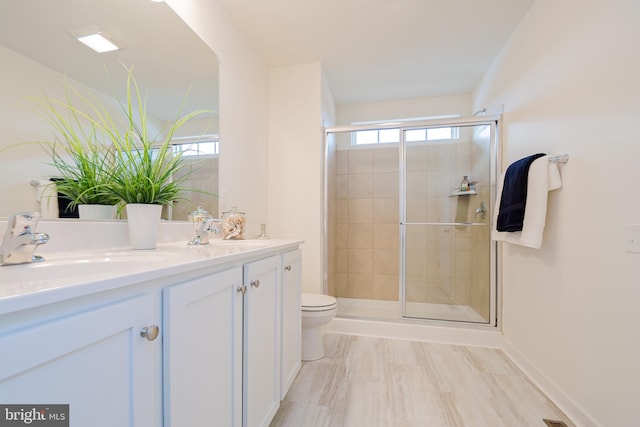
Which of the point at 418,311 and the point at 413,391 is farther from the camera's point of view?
the point at 418,311

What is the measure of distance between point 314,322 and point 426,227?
60.8 inches

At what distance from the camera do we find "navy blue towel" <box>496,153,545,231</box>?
170cm

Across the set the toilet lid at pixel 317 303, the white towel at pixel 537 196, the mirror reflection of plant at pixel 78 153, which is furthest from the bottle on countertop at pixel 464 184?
the mirror reflection of plant at pixel 78 153

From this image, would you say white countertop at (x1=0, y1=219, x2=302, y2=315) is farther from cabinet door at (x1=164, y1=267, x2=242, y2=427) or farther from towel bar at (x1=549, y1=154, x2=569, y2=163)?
towel bar at (x1=549, y1=154, x2=569, y2=163)

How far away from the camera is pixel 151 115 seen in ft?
4.19

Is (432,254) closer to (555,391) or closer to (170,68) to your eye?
(555,391)

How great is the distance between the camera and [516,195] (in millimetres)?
1738

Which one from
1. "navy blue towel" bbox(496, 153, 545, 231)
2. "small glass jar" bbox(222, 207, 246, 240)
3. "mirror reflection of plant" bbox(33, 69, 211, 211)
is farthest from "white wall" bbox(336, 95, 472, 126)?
"mirror reflection of plant" bbox(33, 69, 211, 211)

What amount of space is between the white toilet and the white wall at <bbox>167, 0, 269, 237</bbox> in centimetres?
81

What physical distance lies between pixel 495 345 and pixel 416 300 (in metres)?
0.70

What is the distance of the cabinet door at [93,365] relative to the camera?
1.24 feet

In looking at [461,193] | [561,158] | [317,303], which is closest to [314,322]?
[317,303]

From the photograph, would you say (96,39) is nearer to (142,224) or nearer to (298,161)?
(142,224)

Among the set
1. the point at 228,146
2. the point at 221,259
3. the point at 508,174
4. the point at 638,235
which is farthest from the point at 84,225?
the point at 508,174
